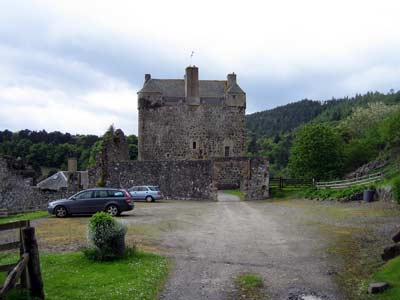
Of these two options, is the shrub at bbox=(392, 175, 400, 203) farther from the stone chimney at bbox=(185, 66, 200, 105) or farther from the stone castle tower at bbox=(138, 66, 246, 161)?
the stone chimney at bbox=(185, 66, 200, 105)

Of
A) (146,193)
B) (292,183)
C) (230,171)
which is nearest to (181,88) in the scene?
(230,171)

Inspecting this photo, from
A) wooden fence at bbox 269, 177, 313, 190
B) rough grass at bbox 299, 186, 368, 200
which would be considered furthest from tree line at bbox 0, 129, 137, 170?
rough grass at bbox 299, 186, 368, 200

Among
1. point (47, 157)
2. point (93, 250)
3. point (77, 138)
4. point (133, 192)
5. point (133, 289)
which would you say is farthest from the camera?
point (77, 138)

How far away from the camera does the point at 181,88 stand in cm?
5316

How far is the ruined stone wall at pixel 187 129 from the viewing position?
171 ft

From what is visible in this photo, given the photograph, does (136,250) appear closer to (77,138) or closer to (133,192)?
(133,192)

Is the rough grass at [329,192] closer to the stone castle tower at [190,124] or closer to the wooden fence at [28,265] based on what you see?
the stone castle tower at [190,124]

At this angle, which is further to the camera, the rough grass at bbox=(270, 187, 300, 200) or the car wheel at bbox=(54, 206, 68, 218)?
the rough grass at bbox=(270, 187, 300, 200)

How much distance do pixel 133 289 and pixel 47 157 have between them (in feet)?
270

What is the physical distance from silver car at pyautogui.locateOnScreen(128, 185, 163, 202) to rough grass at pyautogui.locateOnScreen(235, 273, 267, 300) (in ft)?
86.3

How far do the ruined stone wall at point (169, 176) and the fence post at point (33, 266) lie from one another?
1186 inches

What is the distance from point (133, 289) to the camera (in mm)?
9625


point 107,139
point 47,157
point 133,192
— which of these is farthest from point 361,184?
point 47,157

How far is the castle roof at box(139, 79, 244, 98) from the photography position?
171 feet
